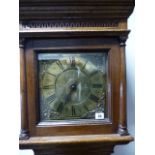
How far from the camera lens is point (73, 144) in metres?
0.83

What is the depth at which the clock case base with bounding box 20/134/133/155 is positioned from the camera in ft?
2.68

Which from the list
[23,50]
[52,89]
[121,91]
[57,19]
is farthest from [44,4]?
[121,91]

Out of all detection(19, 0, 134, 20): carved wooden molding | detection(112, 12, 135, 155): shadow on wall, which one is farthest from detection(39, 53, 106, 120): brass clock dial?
detection(112, 12, 135, 155): shadow on wall

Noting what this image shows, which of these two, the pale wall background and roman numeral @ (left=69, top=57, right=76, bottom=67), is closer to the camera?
roman numeral @ (left=69, top=57, right=76, bottom=67)

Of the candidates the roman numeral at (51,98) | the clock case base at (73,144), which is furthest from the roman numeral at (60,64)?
the clock case base at (73,144)

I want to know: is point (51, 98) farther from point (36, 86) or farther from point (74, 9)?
point (74, 9)

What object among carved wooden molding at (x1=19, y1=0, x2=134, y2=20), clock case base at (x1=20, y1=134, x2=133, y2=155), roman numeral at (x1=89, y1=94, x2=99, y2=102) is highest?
carved wooden molding at (x1=19, y1=0, x2=134, y2=20)

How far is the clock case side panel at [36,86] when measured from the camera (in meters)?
0.84

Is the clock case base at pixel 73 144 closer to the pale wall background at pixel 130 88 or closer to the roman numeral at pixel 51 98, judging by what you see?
the roman numeral at pixel 51 98

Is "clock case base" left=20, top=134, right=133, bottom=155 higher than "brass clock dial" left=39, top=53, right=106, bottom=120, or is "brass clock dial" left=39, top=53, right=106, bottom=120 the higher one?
"brass clock dial" left=39, top=53, right=106, bottom=120

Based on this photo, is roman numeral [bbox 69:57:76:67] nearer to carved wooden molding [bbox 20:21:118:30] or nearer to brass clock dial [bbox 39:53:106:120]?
brass clock dial [bbox 39:53:106:120]

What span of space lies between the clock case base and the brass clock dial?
78mm
